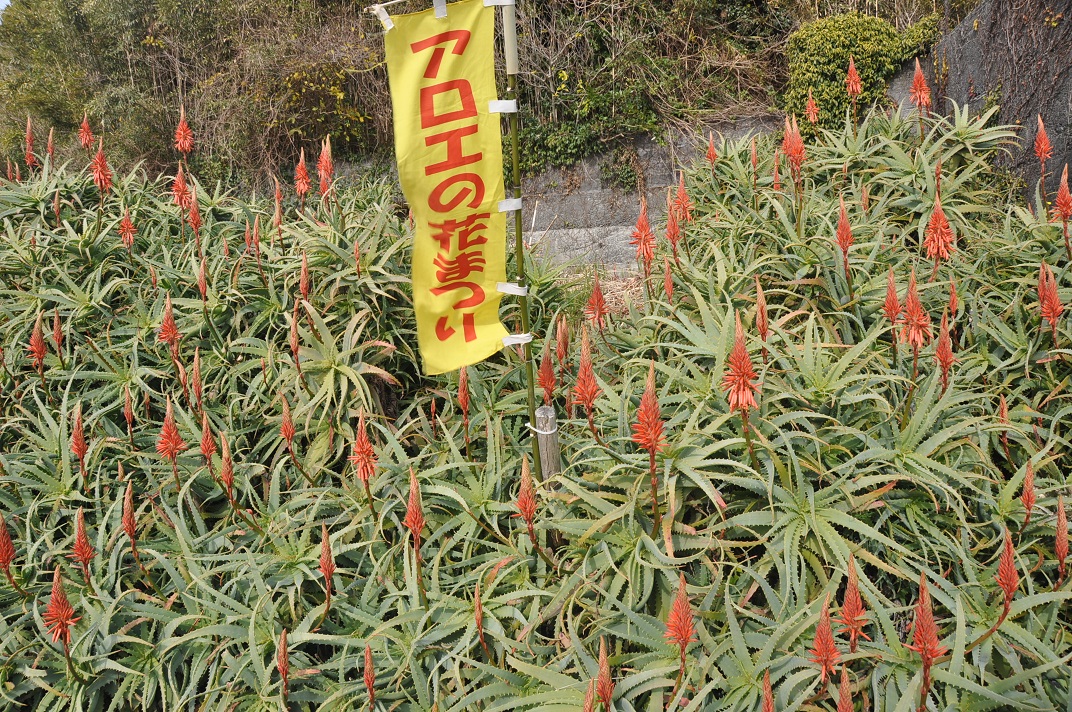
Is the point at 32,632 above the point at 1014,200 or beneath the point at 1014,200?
beneath

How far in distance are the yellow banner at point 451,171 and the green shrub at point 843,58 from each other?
4343 millimetres

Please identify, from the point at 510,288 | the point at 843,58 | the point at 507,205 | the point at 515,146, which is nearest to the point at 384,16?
the point at 515,146

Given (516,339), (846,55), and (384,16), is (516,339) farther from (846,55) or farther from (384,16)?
(846,55)

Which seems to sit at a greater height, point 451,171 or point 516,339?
point 451,171

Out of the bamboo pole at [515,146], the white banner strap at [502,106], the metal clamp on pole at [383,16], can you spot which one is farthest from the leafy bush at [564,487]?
the metal clamp on pole at [383,16]

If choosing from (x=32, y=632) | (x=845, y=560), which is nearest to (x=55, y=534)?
(x=32, y=632)

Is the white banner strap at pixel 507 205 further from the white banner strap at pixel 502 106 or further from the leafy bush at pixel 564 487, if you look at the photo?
the leafy bush at pixel 564 487

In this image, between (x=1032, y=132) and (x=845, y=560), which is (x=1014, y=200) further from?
(x=845, y=560)

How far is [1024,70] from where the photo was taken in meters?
4.10

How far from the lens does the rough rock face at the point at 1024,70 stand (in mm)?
3889

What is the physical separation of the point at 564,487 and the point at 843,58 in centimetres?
480

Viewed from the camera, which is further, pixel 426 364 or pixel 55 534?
pixel 55 534

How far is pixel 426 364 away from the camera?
2.48 m

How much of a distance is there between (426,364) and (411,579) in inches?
26.4
